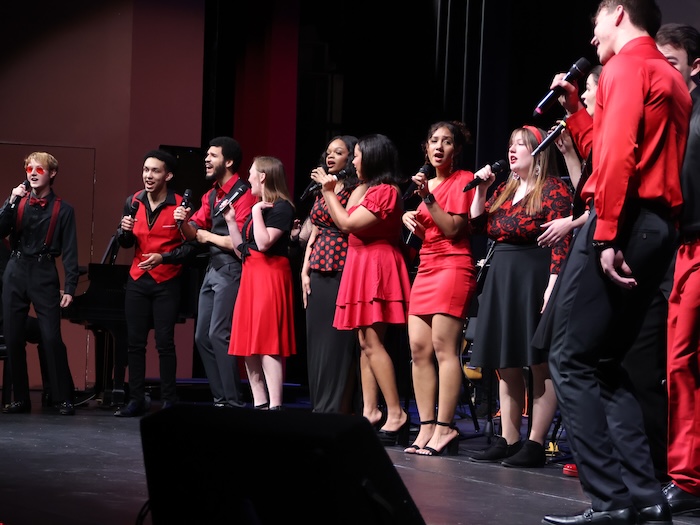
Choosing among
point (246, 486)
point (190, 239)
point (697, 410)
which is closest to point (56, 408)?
point (190, 239)

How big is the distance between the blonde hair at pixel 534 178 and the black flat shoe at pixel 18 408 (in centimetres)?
344

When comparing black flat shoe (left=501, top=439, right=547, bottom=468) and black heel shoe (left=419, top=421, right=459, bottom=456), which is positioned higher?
black flat shoe (left=501, top=439, right=547, bottom=468)

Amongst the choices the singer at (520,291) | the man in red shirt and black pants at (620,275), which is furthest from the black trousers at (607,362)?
the singer at (520,291)

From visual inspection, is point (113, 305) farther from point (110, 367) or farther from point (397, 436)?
point (397, 436)

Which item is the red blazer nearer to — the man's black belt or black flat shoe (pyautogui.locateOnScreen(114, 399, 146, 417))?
the man's black belt

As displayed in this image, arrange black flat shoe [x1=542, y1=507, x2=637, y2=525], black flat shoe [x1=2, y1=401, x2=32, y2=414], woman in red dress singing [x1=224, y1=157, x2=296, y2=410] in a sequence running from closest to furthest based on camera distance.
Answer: black flat shoe [x1=542, y1=507, x2=637, y2=525], woman in red dress singing [x1=224, y1=157, x2=296, y2=410], black flat shoe [x1=2, y1=401, x2=32, y2=414]

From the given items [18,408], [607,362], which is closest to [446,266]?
[607,362]

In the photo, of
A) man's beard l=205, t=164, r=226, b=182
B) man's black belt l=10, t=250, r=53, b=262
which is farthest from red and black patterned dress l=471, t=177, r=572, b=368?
man's black belt l=10, t=250, r=53, b=262

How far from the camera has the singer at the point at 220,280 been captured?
6227 millimetres

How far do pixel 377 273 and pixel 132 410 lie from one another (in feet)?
7.10

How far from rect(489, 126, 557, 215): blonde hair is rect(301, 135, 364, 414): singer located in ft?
3.24

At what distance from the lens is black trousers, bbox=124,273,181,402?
650 centimetres

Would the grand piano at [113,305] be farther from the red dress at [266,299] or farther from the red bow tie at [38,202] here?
the red dress at [266,299]

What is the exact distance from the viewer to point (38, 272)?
649 cm
